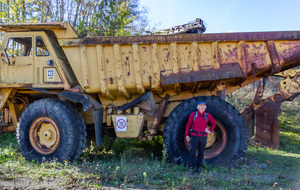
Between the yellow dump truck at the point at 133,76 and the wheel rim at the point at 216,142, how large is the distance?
0.02 meters

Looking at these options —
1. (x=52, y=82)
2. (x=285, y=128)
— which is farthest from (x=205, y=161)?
(x=285, y=128)

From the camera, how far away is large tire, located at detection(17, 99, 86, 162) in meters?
5.29

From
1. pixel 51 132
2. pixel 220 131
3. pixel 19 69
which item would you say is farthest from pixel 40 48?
pixel 220 131

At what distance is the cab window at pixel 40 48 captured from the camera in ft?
18.3

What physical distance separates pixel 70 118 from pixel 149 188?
242cm

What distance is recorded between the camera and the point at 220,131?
544 centimetres

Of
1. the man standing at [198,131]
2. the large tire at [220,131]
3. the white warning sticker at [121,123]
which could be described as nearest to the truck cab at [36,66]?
the white warning sticker at [121,123]

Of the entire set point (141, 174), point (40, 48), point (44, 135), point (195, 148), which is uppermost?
point (40, 48)

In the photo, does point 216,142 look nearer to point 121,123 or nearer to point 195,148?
point 195,148

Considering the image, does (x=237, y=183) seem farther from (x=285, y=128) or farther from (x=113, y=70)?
(x=285, y=128)

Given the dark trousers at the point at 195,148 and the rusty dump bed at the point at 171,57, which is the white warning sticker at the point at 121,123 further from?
the dark trousers at the point at 195,148

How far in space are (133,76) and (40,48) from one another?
2.26 metres

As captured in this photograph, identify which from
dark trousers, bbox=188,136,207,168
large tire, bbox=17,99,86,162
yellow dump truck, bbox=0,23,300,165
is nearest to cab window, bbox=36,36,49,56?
yellow dump truck, bbox=0,23,300,165

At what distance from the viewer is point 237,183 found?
4.17 meters
